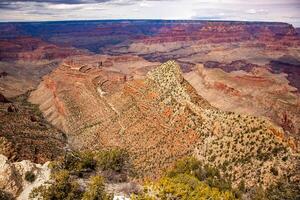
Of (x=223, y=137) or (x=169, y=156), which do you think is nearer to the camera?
(x=223, y=137)

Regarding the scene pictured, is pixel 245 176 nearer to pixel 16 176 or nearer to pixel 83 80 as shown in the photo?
pixel 16 176

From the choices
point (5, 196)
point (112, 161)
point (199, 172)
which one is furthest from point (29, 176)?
point (199, 172)

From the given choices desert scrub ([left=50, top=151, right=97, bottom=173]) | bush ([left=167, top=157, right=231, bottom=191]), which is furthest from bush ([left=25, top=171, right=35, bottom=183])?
bush ([left=167, top=157, right=231, bottom=191])

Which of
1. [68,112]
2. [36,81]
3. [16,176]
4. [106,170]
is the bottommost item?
[36,81]

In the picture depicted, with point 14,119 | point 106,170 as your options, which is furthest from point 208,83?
point 106,170

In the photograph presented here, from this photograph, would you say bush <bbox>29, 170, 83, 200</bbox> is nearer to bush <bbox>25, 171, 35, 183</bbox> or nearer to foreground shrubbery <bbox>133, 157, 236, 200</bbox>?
bush <bbox>25, 171, 35, 183</bbox>

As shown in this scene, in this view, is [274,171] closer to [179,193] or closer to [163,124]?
[179,193]

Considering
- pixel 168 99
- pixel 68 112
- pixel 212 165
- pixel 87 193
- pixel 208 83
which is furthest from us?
pixel 208 83

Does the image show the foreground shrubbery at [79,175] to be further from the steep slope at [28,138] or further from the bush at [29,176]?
the steep slope at [28,138]
